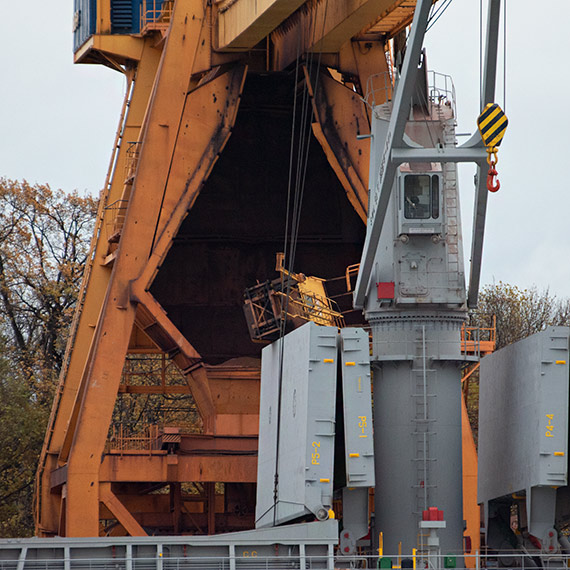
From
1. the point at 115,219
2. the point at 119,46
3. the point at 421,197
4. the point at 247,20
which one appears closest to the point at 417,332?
the point at 421,197

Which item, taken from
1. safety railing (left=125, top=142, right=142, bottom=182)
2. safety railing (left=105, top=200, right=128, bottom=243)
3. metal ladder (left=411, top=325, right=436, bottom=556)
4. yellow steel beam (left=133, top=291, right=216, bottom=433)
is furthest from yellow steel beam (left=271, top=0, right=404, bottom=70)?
metal ladder (left=411, top=325, right=436, bottom=556)

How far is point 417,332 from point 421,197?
2.53m

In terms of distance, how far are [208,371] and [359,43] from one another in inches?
338

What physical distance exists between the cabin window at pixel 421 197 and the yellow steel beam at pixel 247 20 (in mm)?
4897

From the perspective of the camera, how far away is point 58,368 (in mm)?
57125

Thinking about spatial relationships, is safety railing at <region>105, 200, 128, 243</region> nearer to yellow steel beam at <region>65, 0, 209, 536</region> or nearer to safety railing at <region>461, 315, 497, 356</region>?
yellow steel beam at <region>65, 0, 209, 536</region>

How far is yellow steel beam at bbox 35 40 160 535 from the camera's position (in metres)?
39.2

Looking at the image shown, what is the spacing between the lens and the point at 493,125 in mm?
23625

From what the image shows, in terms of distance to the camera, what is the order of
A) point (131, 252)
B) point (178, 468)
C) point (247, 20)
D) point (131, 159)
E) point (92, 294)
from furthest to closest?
point (92, 294), point (131, 159), point (178, 468), point (131, 252), point (247, 20)

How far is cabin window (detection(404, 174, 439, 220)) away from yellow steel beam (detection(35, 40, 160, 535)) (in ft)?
41.9

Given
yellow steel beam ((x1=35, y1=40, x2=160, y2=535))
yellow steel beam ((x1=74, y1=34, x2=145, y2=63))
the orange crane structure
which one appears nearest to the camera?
the orange crane structure

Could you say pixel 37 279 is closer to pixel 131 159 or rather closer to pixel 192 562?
pixel 131 159

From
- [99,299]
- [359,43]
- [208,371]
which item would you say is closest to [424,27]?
[359,43]

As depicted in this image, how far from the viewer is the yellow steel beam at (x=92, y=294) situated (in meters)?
39.2
